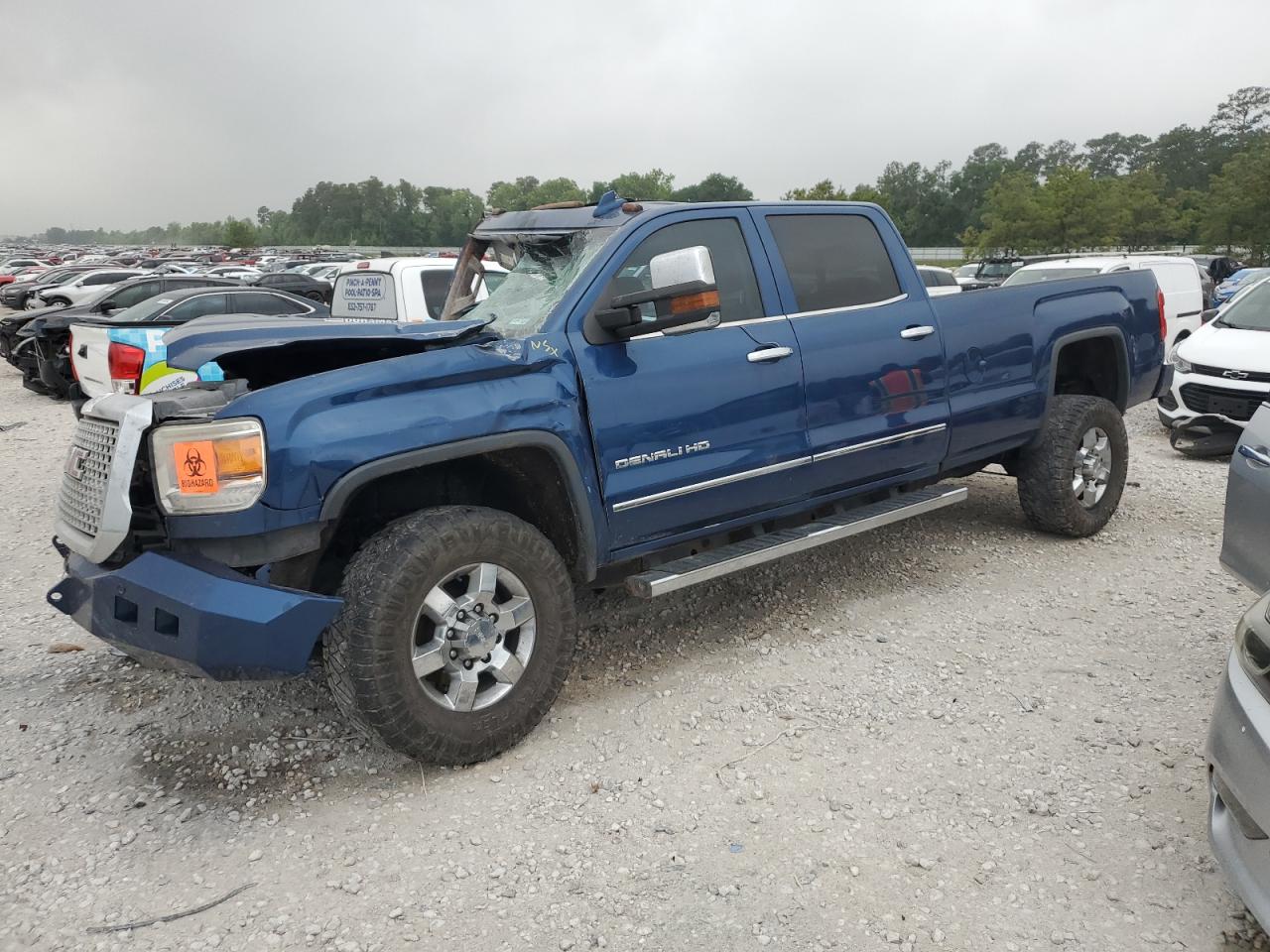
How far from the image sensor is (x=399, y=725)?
3168mm

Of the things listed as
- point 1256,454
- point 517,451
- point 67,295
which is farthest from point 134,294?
point 1256,454

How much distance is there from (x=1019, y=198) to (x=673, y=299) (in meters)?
60.2

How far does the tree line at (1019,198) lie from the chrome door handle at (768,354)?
107 centimetres

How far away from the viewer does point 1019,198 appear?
187 ft

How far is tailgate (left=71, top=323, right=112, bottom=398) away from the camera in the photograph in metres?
10.1

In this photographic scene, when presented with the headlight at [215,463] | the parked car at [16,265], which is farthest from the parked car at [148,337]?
the parked car at [16,265]

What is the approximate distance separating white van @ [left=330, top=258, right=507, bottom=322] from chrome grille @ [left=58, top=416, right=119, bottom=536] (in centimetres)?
418

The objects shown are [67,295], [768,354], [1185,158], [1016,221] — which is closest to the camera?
[768,354]

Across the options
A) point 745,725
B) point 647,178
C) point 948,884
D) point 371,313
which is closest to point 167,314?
point 371,313

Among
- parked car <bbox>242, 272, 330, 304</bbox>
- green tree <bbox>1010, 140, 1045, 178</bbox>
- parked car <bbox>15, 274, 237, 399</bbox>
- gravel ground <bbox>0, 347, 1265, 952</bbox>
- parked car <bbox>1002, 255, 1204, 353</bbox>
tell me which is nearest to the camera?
gravel ground <bbox>0, 347, 1265, 952</bbox>

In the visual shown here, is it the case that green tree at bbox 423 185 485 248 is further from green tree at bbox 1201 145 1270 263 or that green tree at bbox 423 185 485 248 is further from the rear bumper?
the rear bumper

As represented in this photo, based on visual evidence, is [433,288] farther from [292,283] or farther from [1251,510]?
[292,283]

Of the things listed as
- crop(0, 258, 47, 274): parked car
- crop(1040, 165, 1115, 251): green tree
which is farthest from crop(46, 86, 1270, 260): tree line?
crop(0, 258, 47, 274): parked car

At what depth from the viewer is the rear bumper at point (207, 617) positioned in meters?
2.93
